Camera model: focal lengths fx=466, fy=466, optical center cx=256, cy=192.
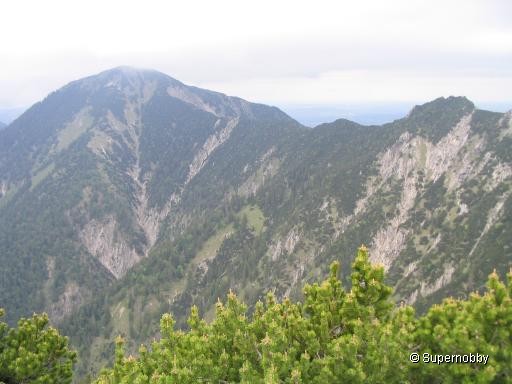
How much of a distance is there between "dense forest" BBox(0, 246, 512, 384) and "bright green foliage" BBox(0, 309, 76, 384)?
5.97 m

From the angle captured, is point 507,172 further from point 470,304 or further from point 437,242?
point 470,304

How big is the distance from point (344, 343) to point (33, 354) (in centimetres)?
2309

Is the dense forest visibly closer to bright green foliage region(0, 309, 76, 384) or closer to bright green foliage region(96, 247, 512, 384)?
bright green foliage region(96, 247, 512, 384)

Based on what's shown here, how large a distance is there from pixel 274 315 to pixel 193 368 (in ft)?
17.9

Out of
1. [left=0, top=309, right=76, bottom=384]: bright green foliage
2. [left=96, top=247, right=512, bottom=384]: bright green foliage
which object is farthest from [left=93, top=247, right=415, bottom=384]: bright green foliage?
[left=0, top=309, right=76, bottom=384]: bright green foliage

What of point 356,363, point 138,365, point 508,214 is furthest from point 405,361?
point 508,214

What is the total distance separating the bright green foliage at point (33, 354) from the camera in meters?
32.9

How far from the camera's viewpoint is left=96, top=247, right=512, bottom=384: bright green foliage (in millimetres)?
21234

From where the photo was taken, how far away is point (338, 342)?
22.8 m

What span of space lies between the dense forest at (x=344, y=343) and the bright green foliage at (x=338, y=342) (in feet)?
0.17

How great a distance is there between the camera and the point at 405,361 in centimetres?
2252

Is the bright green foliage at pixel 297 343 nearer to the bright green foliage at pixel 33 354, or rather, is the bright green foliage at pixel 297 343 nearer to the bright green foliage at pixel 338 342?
the bright green foliage at pixel 338 342

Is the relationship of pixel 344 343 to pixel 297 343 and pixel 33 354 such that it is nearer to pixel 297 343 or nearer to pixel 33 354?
pixel 297 343

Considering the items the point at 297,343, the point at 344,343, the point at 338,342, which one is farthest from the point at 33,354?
the point at 344,343
